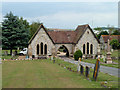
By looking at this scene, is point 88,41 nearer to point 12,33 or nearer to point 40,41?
point 40,41

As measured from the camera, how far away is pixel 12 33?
169 ft

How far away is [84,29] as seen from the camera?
159 ft

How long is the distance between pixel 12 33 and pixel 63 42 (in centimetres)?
1282

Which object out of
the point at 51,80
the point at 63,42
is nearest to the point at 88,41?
the point at 63,42

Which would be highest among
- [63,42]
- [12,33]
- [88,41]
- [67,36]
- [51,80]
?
[12,33]

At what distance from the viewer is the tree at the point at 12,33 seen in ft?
167

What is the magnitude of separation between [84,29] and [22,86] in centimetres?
3575

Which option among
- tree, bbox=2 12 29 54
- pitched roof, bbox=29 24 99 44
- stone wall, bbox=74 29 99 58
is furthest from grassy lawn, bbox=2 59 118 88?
tree, bbox=2 12 29 54

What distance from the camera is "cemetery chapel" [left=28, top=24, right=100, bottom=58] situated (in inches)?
1855

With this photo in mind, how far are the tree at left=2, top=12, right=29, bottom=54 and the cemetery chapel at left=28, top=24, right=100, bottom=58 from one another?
6501 mm

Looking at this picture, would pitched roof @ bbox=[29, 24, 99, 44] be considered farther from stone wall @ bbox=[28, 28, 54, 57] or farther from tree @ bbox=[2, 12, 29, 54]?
tree @ bbox=[2, 12, 29, 54]

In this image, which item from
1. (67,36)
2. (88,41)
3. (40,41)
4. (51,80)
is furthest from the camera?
(67,36)

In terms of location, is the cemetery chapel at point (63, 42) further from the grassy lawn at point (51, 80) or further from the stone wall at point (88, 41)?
the grassy lawn at point (51, 80)

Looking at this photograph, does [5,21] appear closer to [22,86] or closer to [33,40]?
[33,40]
